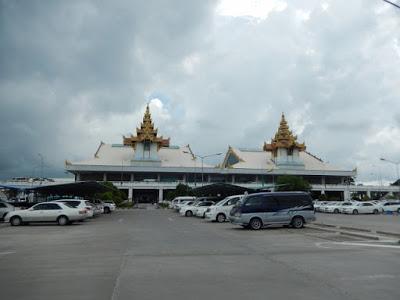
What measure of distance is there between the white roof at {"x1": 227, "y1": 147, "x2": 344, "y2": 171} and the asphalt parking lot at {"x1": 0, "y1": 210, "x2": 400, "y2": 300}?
295 ft

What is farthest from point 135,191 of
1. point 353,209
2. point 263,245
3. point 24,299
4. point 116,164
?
point 24,299

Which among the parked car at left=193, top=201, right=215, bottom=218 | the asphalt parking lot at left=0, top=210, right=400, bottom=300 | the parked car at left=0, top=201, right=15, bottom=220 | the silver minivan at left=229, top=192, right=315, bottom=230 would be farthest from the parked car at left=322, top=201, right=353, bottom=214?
the asphalt parking lot at left=0, top=210, right=400, bottom=300

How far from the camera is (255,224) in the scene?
23.1 meters

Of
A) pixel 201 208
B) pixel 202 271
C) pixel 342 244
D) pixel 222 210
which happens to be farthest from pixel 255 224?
pixel 201 208

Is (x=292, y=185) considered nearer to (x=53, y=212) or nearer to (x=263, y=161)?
(x=263, y=161)

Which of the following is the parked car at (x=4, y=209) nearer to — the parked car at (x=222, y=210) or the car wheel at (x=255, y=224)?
the parked car at (x=222, y=210)

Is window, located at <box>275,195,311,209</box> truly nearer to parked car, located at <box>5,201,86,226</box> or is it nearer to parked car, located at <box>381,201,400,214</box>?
parked car, located at <box>5,201,86,226</box>

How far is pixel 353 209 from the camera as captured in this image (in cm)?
4956

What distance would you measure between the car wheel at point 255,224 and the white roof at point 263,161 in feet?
265

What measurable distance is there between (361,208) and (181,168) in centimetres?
5462

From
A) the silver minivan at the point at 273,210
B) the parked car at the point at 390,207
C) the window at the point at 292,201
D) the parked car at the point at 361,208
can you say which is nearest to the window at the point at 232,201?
the silver minivan at the point at 273,210

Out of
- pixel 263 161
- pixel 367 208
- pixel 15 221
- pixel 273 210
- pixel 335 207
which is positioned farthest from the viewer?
pixel 263 161

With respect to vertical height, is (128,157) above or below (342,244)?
above

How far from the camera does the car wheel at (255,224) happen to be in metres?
23.0
